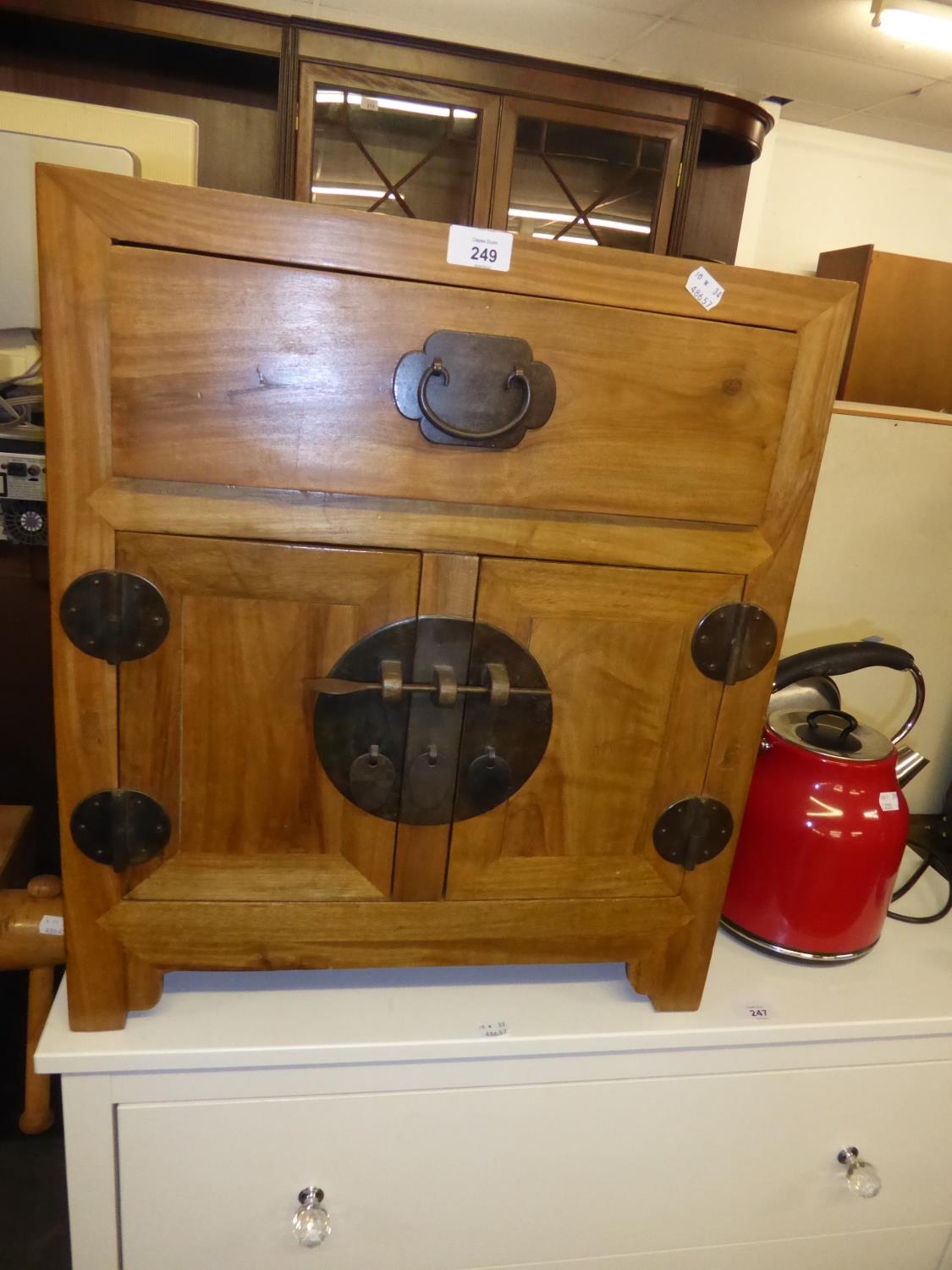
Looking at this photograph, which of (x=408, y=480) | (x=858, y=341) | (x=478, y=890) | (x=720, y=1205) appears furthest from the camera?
(x=858, y=341)

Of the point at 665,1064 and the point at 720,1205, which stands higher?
the point at 665,1064

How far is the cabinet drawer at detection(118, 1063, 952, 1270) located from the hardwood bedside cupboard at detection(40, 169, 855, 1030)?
5.4 inches

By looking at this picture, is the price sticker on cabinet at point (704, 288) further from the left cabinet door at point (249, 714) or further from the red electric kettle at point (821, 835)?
the red electric kettle at point (821, 835)

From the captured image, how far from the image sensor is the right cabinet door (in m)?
0.65

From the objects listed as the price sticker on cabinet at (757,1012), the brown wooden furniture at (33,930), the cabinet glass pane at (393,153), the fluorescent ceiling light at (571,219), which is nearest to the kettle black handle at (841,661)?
the price sticker on cabinet at (757,1012)

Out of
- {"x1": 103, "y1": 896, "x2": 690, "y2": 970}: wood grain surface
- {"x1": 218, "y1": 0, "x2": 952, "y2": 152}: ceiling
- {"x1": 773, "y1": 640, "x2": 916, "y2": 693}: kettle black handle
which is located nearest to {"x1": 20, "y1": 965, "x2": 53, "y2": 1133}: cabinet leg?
{"x1": 103, "y1": 896, "x2": 690, "y2": 970}: wood grain surface

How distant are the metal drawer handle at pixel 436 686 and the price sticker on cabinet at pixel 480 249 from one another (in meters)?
0.28

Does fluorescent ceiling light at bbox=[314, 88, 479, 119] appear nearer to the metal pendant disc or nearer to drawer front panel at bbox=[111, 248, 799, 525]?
drawer front panel at bbox=[111, 248, 799, 525]

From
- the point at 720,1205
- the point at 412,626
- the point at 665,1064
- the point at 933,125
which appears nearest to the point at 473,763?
the point at 412,626

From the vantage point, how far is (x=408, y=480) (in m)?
0.60

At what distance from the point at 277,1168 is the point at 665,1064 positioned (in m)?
0.35

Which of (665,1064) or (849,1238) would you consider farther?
(849,1238)

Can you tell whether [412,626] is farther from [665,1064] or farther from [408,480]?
[665,1064]

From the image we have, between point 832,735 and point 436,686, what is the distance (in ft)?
1.58
